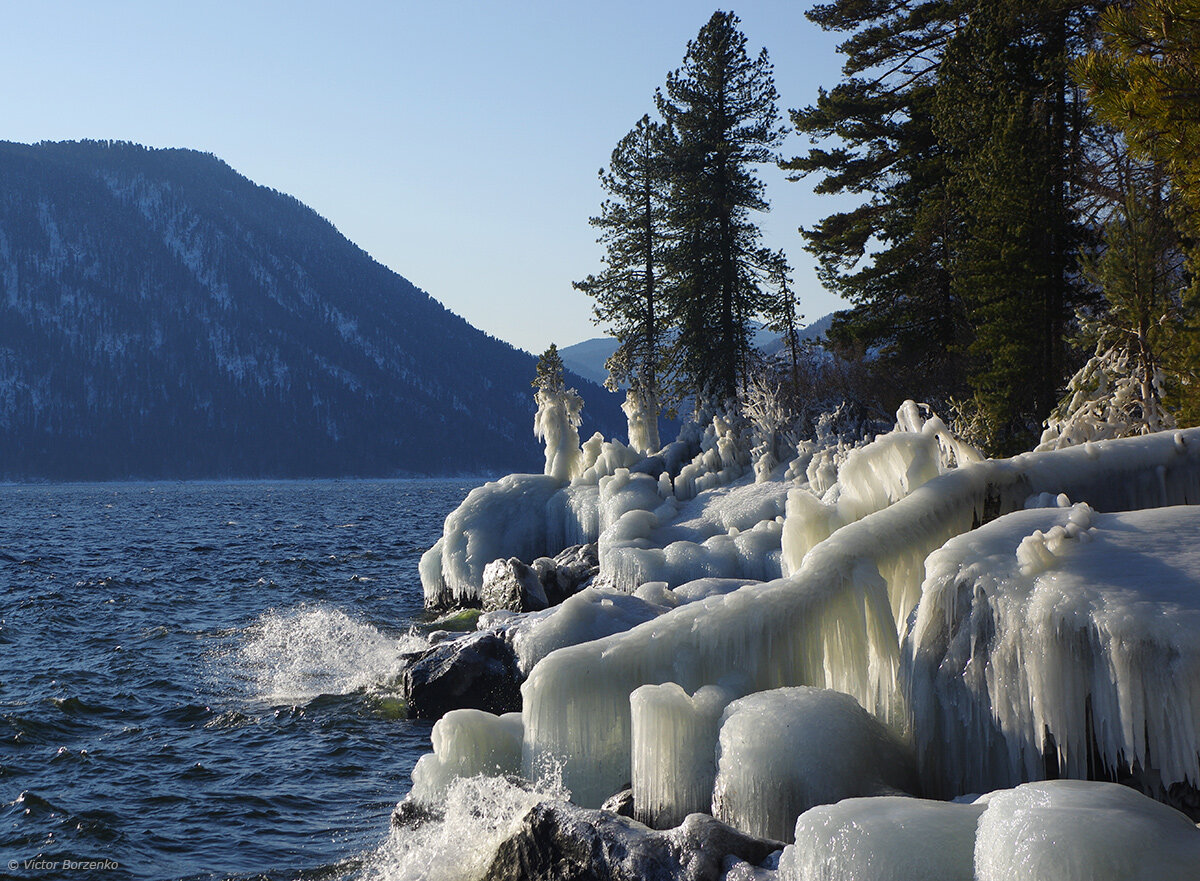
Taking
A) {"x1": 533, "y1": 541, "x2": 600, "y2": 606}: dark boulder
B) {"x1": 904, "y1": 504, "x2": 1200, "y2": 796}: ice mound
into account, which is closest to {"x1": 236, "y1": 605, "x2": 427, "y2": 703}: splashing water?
{"x1": 533, "y1": 541, "x2": 600, "y2": 606}: dark boulder

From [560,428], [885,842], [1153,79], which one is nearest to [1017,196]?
[1153,79]

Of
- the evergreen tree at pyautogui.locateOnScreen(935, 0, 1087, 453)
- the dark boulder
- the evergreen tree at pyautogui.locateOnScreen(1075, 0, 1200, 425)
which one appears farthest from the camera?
the dark boulder

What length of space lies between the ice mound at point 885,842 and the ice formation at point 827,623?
5.60ft

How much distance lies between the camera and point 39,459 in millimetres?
168500

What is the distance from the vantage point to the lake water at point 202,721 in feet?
34.7

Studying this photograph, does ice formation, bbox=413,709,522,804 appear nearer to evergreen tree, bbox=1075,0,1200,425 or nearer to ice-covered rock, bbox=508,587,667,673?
ice-covered rock, bbox=508,587,667,673

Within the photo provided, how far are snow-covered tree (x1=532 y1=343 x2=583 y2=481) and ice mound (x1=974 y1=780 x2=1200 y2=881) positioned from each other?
977 inches

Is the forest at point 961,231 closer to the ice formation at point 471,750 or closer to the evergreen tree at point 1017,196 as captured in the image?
the evergreen tree at point 1017,196

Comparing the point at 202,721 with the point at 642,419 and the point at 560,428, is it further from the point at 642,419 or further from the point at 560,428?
the point at 642,419

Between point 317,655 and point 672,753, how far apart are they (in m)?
14.1

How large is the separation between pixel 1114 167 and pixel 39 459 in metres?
184

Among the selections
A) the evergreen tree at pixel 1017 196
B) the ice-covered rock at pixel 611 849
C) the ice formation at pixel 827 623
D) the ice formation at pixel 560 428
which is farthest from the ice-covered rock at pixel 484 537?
the ice-covered rock at pixel 611 849

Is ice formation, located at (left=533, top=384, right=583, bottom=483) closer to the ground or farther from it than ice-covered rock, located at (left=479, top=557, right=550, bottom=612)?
farther from it

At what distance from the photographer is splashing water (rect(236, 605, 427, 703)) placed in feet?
56.4
